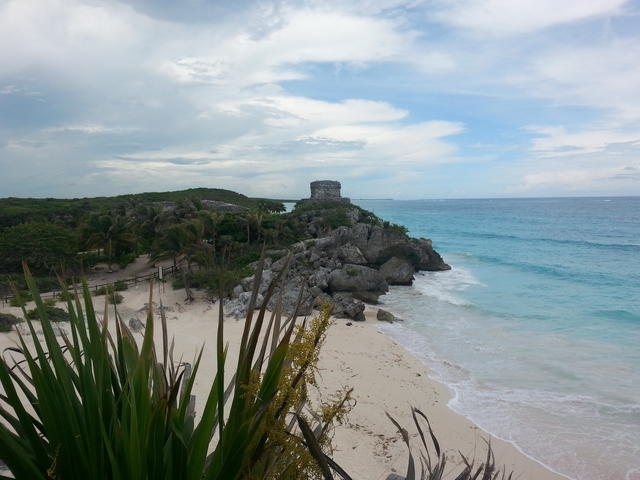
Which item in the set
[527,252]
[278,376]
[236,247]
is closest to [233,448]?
[278,376]

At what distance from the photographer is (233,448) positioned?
1.69 m

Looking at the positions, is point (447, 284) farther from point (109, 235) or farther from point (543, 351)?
point (109, 235)

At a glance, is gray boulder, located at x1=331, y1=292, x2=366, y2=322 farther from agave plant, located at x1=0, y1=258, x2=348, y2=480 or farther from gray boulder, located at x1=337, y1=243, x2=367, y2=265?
agave plant, located at x1=0, y1=258, x2=348, y2=480

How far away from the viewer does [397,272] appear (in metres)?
26.5

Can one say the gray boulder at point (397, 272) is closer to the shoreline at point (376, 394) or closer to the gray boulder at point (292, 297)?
the gray boulder at point (292, 297)

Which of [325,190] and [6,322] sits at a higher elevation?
[325,190]

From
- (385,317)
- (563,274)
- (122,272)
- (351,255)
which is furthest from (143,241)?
(563,274)

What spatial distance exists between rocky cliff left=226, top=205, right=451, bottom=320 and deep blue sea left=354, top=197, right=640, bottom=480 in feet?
4.95

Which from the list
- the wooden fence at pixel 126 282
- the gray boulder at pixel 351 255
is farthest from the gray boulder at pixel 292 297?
the gray boulder at pixel 351 255

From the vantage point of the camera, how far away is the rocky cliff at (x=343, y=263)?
18.4 metres

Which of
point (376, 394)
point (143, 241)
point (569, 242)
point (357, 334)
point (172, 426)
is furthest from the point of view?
point (569, 242)

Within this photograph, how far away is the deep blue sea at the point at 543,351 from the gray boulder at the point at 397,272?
0.85m

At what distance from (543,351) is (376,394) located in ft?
23.9

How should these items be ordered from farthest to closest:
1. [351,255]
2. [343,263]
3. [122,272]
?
[351,255] < [343,263] < [122,272]
